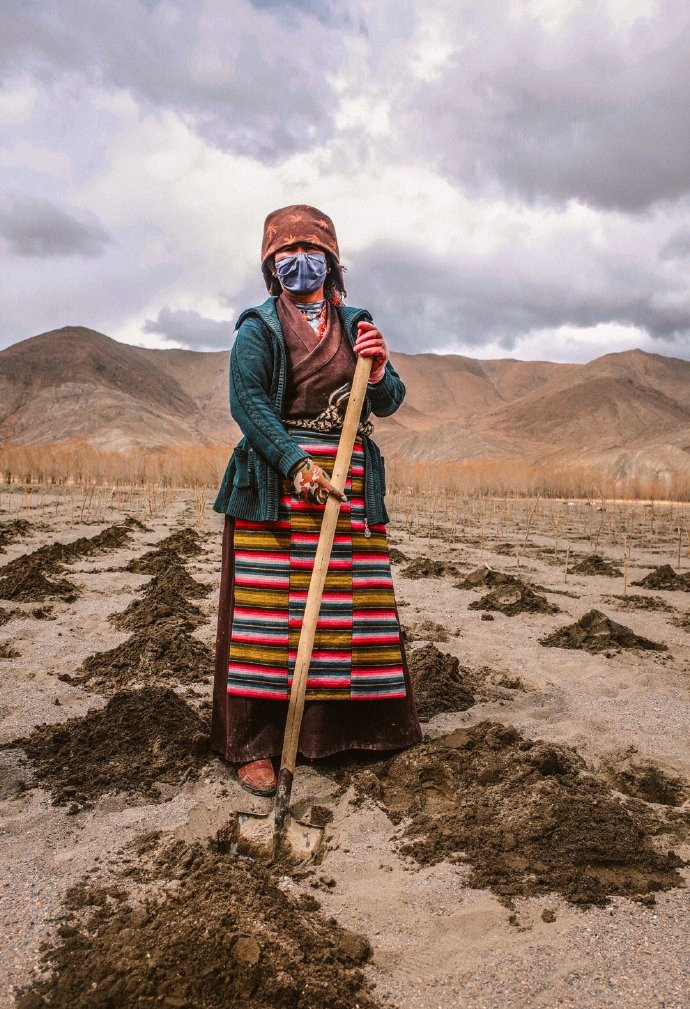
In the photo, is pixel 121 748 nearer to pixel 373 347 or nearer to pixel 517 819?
pixel 517 819

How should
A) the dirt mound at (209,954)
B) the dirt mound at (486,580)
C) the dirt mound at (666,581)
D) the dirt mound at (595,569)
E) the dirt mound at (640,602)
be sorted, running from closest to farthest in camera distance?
the dirt mound at (209,954)
the dirt mound at (640,602)
the dirt mound at (486,580)
the dirt mound at (666,581)
the dirt mound at (595,569)

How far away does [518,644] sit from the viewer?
4.23 m

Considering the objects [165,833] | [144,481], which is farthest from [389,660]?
[144,481]

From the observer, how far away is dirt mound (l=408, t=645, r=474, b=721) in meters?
2.97

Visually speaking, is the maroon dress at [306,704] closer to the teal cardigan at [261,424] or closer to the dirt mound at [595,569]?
the teal cardigan at [261,424]

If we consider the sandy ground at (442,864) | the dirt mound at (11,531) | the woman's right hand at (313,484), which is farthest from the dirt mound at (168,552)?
the woman's right hand at (313,484)

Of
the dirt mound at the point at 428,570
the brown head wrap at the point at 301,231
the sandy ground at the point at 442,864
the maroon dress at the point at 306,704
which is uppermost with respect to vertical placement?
the brown head wrap at the point at 301,231

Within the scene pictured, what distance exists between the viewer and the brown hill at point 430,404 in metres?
50.8

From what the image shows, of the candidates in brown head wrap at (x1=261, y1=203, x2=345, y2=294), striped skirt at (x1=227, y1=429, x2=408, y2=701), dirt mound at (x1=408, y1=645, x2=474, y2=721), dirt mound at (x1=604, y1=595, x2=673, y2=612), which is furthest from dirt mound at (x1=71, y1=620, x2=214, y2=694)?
dirt mound at (x1=604, y1=595, x2=673, y2=612)

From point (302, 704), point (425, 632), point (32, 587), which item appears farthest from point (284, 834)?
point (32, 587)

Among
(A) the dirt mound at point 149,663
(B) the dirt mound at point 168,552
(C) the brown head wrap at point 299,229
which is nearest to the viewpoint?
(C) the brown head wrap at point 299,229

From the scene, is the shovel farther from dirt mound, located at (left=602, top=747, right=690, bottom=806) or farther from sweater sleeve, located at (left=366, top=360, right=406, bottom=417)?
dirt mound, located at (left=602, top=747, right=690, bottom=806)

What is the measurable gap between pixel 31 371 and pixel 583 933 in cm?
7008

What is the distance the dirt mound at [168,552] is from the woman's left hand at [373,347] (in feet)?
15.5
